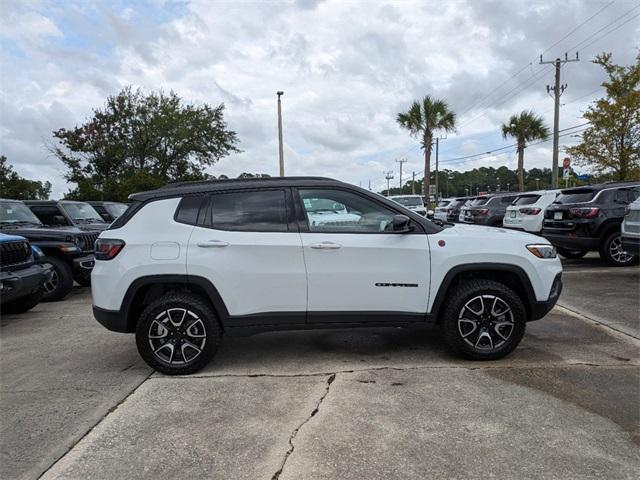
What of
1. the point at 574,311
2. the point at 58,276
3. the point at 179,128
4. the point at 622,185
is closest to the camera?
the point at 574,311

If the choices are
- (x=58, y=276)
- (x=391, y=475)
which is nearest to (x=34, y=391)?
(x=391, y=475)

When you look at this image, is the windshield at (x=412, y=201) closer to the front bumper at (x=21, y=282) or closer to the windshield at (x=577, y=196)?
the windshield at (x=577, y=196)

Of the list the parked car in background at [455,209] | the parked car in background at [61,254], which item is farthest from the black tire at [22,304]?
the parked car in background at [455,209]

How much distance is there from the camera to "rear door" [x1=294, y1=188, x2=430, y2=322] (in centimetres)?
451

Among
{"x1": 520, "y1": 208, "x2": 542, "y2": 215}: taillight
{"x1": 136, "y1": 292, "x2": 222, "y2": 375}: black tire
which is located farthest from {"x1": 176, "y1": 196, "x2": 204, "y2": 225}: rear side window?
{"x1": 520, "y1": 208, "x2": 542, "y2": 215}: taillight

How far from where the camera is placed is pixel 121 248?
14.7ft

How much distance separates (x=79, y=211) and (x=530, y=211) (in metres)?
11.6

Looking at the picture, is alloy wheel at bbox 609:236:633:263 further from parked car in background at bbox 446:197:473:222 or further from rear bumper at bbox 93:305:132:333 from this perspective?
parked car in background at bbox 446:197:473:222

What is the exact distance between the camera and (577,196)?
35.8 feet

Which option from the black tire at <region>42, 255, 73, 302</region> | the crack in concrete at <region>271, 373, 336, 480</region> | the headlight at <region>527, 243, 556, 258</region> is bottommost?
the crack in concrete at <region>271, 373, 336, 480</region>

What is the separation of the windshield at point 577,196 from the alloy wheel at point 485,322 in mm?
7258

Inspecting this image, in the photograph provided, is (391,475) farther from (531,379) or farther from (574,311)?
(574,311)

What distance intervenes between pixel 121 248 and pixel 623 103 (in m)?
19.6

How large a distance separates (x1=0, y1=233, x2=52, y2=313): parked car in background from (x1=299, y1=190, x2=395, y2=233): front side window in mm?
4293
